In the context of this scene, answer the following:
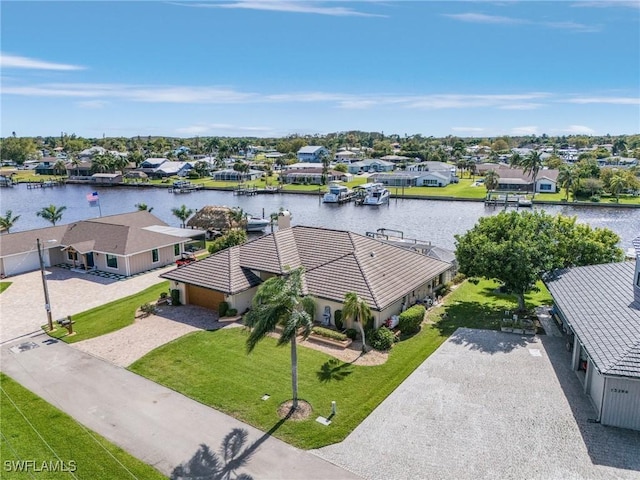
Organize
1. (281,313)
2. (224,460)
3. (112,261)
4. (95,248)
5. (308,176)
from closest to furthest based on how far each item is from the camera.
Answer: (224,460) → (281,313) → (112,261) → (95,248) → (308,176)

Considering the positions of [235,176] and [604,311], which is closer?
[604,311]

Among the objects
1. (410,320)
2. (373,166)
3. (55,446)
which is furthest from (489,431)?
(373,166)

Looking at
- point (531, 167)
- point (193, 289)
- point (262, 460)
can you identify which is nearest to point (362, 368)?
point (262, 460)

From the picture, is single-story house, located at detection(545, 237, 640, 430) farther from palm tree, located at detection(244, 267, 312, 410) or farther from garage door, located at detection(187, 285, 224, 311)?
garage door, located at detection(187, 285, 224, 311)

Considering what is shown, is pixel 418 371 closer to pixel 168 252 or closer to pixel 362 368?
pixel 362 368

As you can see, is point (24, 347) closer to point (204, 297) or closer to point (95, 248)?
point (204, 297)
